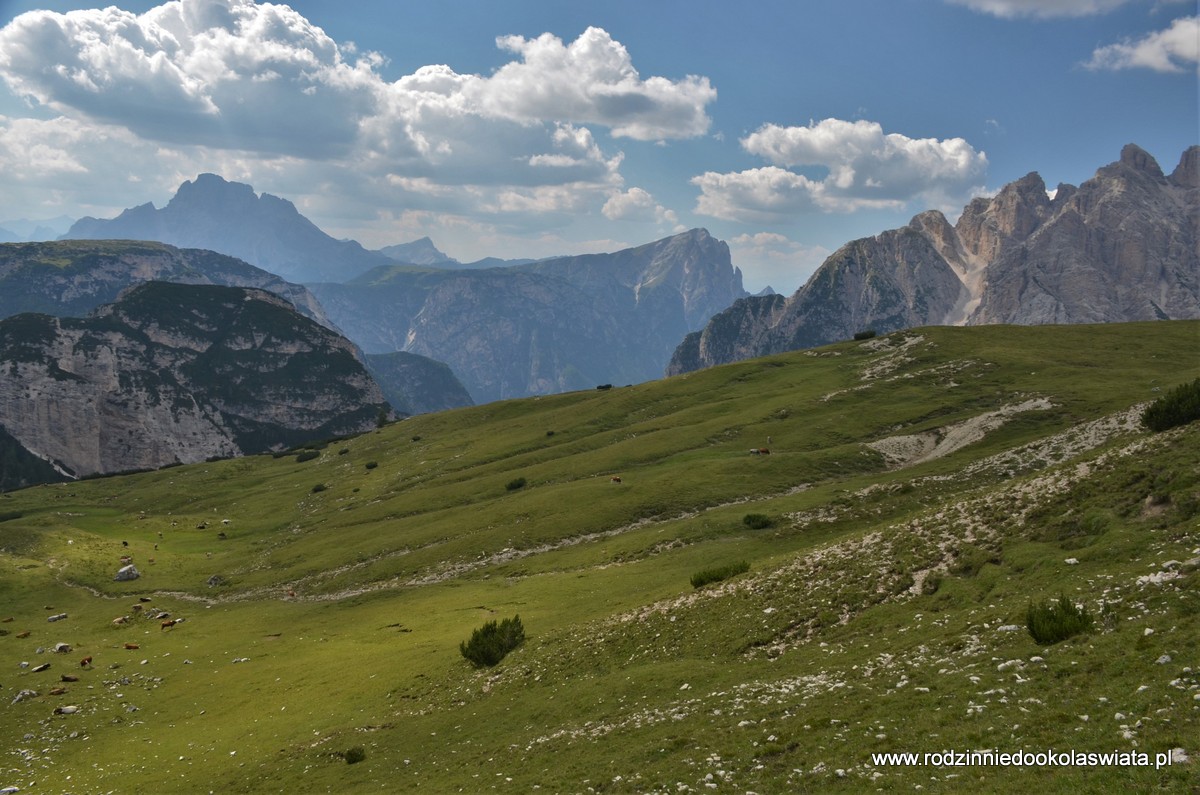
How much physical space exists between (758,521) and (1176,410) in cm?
2939

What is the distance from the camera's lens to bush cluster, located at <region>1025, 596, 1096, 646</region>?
20391mm

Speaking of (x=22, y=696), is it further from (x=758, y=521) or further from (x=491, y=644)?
(x=758, y=521)

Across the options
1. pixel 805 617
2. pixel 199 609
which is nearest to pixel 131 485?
pixel 199 609

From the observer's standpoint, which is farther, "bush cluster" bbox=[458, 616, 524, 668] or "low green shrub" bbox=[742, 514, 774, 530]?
"low green shrub" bbox=[742, 514, 774, 530]

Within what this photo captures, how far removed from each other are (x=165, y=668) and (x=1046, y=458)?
74992 mm

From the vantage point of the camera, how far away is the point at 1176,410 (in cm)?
3703

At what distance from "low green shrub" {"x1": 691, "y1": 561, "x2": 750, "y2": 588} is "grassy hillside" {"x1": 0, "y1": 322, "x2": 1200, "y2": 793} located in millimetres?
1277

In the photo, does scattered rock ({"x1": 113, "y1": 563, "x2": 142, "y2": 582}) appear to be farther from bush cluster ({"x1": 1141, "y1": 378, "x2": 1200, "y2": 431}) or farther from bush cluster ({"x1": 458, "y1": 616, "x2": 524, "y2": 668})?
bush cluster ({"x1": 1141, "y1": 378, "x2": 1200, "y2": 431})

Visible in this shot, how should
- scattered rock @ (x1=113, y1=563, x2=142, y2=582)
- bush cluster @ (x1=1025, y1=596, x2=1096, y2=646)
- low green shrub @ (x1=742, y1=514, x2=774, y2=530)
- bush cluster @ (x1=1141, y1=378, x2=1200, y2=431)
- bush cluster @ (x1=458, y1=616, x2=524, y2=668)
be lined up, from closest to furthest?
bush cluster @ (x1=1025, y1=596, x2=1096, y2=646) → bush cluster @ (x1=1141, y1=378, x2=1200, y2=431) → bush cluster @ (x1=458, y1=616, x2=524, y2=668) → low green shrub @ (x1=742, y1=514, x2=774, y2=530) → scattered rock @ (x1=113, y1=563, x2=142, y2=582)

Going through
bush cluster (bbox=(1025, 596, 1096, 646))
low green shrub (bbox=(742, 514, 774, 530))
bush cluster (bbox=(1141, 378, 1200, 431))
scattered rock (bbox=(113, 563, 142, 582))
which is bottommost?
scattered rock (bbox=(113, 563, 142, 582))

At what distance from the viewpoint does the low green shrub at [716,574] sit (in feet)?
134

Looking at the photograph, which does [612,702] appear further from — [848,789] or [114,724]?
[114,724]

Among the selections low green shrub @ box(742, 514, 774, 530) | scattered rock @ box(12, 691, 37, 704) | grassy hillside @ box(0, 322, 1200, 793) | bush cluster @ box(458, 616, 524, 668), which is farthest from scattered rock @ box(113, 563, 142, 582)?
low green shrub @ box(742, 514, 774, 530)

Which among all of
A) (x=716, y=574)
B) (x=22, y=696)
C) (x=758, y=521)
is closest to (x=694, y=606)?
(x=716, y=574)
